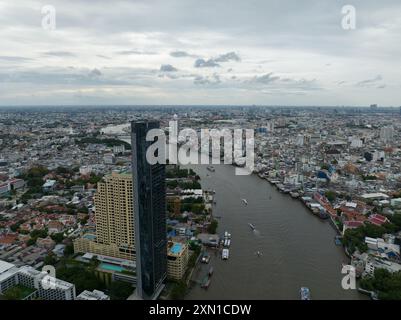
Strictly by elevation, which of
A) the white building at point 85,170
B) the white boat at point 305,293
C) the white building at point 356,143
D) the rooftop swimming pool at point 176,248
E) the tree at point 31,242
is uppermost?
the white building at point 356,143

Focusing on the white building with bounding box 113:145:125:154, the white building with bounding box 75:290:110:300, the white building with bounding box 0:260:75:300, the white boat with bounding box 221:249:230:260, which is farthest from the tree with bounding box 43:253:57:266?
the white building with bounding box 113:145:125:154

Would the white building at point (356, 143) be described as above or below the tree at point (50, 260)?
above

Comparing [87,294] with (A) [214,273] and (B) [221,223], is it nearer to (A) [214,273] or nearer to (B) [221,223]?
(A) [214,273]

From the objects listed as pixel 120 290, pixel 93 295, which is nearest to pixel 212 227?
pixel 120 290

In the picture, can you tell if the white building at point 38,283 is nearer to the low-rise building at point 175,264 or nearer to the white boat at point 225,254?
the low-rise building at point 175,264

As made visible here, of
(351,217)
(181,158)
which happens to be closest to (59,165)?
(181,158)

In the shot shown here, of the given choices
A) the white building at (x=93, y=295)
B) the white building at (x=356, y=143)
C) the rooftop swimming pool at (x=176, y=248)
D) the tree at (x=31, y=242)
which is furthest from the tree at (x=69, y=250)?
the white building at (x=356, y=143)
